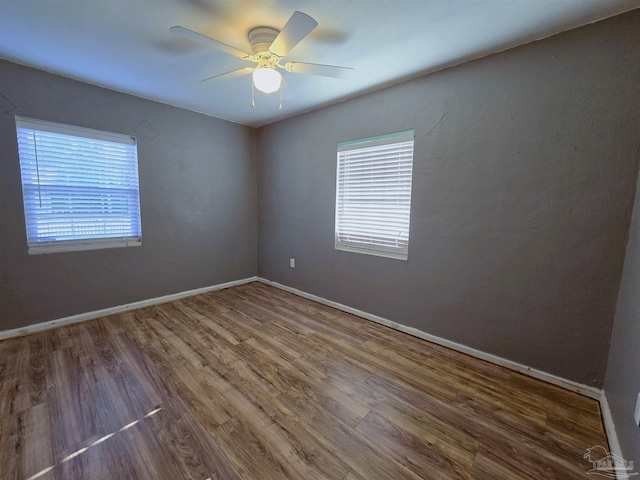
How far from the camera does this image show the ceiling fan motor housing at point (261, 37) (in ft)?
5.72

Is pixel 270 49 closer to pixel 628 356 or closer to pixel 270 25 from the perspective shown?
pixel 270 25

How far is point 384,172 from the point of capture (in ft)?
8.90

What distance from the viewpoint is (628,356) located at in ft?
4.50

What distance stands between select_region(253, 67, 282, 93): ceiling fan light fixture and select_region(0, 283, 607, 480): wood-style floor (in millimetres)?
2094

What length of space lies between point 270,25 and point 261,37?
3.6 inches

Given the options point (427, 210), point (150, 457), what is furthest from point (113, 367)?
point (427, 210)

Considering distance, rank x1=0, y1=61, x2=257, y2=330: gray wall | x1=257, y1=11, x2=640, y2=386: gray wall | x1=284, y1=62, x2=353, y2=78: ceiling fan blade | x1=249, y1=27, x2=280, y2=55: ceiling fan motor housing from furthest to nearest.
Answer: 1. x1=0, y1=61, x2=257, y2=330: gray wall
2. x1=284, y1=62, x2=353, y2=78: ceiling fan blade
3. x1=249, y1=27, x2=280, y2=55: ceiling fan motor housing
4. x1=257, y1=11, x2=640, y2=386: gray wall

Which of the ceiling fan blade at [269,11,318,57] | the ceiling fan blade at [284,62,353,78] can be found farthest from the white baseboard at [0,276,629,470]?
the ceiling fan blade at [269,11,318,57]

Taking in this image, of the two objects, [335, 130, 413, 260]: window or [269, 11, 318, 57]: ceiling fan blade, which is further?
[335, 130, 413, 260]: window

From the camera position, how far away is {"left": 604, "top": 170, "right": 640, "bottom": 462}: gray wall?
1.22 m

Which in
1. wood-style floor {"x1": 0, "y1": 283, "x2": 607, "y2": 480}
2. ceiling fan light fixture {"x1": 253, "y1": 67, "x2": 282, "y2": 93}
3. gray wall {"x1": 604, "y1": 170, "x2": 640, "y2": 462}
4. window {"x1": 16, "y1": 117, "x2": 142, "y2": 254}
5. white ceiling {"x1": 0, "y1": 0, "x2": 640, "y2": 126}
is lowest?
wood-style floor {"x1": 0, "y1": 283, "x2": 607, "y2": 480}

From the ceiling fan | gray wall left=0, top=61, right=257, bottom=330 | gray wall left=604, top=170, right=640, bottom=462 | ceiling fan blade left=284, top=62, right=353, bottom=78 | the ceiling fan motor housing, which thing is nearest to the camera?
gray wall left=604, top=170, right=640, bottom=462

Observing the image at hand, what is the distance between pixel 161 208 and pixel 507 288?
12.1 ft

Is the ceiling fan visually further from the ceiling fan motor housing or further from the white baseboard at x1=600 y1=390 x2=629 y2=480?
the white baseboard at x1=600 y1=390 x2=629 y2=480
